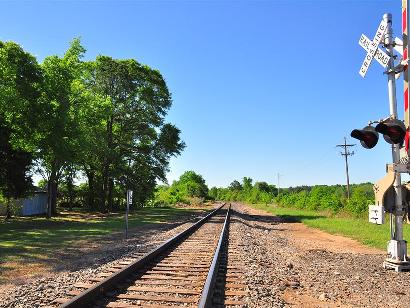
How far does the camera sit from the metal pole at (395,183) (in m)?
9.34

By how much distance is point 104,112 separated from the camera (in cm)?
3416

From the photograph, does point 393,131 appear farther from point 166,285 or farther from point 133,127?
point 133,127

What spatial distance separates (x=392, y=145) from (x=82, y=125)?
25.7 metres

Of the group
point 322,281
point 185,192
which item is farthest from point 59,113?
point 185,192

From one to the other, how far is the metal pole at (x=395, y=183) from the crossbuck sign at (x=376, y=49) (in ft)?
0.38

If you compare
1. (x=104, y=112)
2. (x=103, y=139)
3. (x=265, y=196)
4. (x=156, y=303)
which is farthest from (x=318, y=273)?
(x=265, y=196)

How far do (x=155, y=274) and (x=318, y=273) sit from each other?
142 inches

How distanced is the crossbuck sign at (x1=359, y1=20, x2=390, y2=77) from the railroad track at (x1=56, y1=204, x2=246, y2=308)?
5.64 m

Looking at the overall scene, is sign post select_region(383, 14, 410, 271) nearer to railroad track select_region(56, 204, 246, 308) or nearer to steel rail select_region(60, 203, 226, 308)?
railroad track select_region(56, 204, 246, 308)

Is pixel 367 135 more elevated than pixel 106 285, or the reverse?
pixel 367 135

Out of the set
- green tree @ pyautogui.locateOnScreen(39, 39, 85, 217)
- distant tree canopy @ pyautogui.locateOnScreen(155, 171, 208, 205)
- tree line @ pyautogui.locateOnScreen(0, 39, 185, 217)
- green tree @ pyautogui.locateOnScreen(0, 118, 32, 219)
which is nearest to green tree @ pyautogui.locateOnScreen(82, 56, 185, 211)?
tree line @ pyautogui.locateOnScreen(0, 39, 185, 217)

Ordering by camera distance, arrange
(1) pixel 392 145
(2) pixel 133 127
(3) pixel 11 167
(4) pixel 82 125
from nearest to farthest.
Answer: (1) pixel 392 145, (3) pixel 11 167, (4) pixel 82 125, (2) pixel 133 127

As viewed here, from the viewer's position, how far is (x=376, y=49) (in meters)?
9.74

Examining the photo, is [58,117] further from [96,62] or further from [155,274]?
[155,274]
